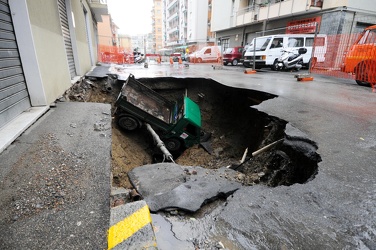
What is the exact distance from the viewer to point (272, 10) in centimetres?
1827

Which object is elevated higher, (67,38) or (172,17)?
(172,17)

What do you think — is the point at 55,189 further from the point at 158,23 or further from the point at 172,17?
the point at 158,23

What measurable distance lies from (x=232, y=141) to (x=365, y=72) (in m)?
5.52

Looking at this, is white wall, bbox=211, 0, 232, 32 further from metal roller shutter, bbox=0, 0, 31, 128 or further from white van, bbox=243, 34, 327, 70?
metal roller shutter, bbox=0, 0, 31, 128

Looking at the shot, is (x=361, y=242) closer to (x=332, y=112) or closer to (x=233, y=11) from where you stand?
(x=332, y=112)

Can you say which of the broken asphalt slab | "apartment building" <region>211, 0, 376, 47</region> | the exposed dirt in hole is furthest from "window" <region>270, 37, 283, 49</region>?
the broken asphalt slab

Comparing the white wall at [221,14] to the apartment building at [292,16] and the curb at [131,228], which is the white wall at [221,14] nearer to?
the apartment building at [292,16]

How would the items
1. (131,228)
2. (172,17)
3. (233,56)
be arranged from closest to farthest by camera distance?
(131,228) → (233,56) → (172,17)

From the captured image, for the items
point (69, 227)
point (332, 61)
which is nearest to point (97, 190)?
point (69, 227)

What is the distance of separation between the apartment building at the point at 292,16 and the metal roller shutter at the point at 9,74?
443 inches

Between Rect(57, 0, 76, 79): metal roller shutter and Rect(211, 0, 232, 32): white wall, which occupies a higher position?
Rect(211, 0, 232, 32): white wall

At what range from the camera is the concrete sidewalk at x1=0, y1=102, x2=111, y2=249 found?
1419 mm

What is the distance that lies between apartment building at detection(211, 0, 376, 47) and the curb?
37.7 feet

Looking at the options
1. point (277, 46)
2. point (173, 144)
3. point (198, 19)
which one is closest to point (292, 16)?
point (277, 46)
